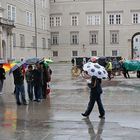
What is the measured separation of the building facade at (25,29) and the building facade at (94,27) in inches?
122

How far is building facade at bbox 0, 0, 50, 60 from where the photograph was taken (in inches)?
2532

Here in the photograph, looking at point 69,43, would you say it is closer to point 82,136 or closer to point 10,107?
point 10,107

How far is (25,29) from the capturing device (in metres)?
74.2

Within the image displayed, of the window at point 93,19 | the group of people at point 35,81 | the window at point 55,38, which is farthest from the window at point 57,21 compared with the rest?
the group of people at point 35,81

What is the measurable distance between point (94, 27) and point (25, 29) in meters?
17.4

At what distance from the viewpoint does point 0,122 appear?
1165 cm

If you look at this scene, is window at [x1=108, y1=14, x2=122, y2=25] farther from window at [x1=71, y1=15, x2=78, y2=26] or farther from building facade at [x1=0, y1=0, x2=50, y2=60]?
building facade at [x1=0, y1=0, x2=50, y2=60]

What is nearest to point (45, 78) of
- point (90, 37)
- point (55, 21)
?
point (90, 37)

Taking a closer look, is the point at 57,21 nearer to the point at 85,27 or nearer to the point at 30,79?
the point at 85,27

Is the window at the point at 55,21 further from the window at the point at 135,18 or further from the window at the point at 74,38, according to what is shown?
the window at the point at 135,18

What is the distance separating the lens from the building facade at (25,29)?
64.3 meters

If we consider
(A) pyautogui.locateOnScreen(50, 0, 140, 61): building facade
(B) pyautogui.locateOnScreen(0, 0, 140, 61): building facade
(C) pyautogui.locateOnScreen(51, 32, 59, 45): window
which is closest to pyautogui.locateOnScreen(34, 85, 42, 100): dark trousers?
(B) pyautogui.locateOnScreen(0, 0, 140, 61): building facade

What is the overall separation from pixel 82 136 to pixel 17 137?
56.7 inches

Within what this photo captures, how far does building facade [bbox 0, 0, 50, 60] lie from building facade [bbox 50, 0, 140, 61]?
3.09 meters
